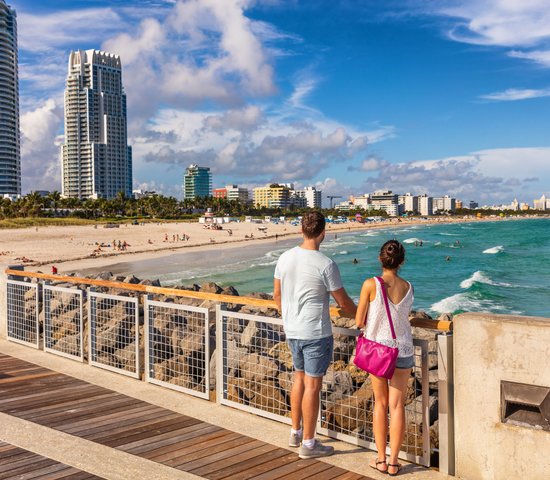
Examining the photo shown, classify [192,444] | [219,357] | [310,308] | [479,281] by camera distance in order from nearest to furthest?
1. [310,308]
2. [192,444]
3. [219,357]
4. [479,281]

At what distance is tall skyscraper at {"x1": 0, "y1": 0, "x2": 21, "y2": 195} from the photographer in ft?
464

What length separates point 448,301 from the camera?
28.1 meters

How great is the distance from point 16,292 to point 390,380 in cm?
690

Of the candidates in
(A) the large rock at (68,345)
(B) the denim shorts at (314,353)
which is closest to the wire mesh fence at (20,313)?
(A) the large rock at (68,345)

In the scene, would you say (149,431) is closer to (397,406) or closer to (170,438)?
(170,438)

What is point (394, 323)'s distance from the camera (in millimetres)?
4082

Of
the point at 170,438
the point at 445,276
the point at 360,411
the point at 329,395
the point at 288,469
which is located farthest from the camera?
the point at 445,276

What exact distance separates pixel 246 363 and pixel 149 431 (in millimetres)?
1887

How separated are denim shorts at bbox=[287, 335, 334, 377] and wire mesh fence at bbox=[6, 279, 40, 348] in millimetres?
5681

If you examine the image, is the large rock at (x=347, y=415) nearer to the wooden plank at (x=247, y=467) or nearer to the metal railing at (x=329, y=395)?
the metal railing at (x=329, y=395)

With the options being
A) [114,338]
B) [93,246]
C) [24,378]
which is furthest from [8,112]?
[24,378]

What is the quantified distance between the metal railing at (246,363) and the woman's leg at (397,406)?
24 cm

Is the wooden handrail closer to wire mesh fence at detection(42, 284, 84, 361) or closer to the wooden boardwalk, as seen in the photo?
wire mesh fence at detection(42, 284, 84, 361)

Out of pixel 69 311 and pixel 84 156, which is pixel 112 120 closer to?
pixel 84 156
